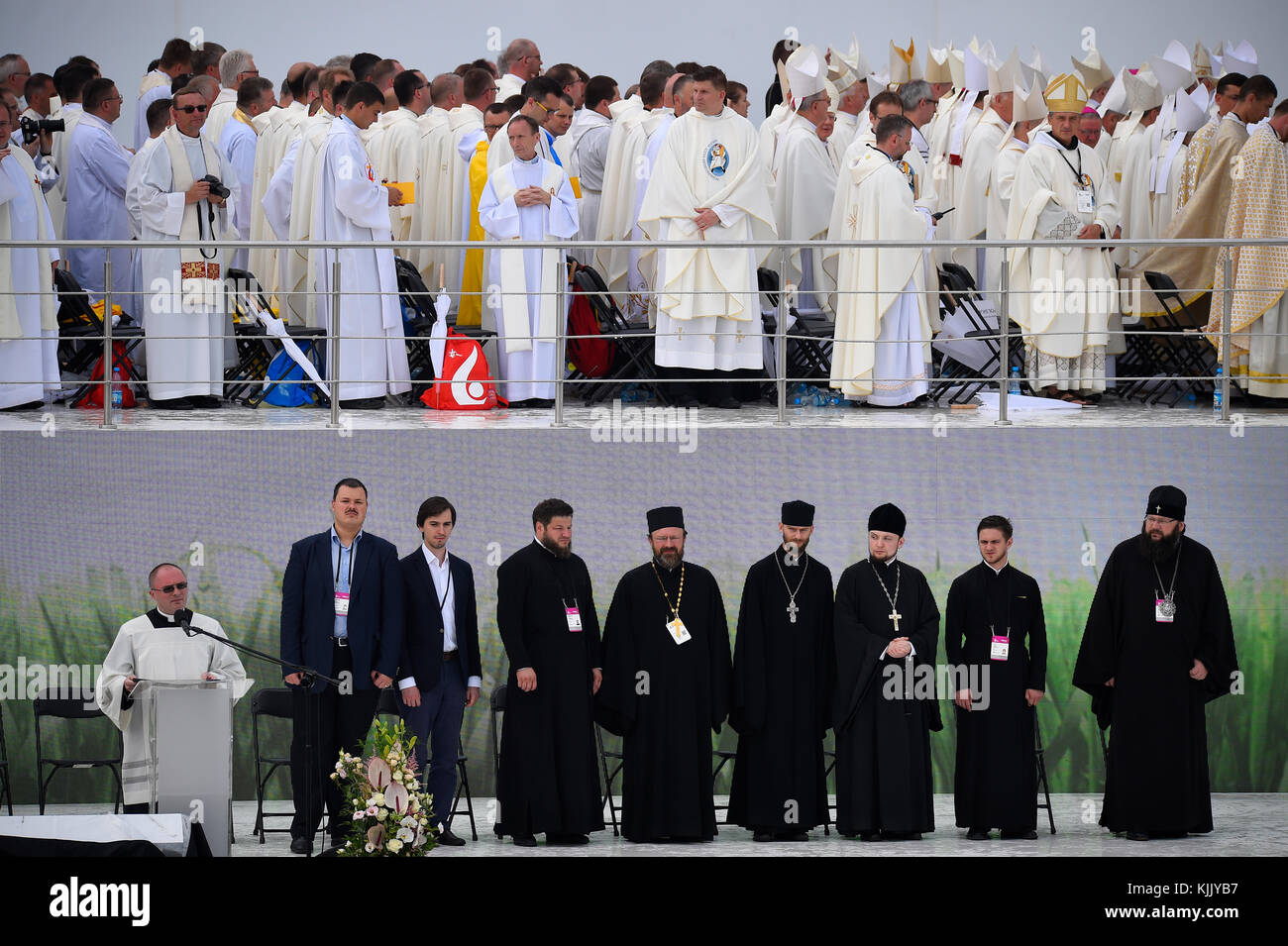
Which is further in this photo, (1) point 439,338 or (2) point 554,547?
(1) point 439,338

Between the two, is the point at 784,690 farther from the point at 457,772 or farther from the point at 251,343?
the point at 251,343

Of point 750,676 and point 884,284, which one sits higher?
point 884,284

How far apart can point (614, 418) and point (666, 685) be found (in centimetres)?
189

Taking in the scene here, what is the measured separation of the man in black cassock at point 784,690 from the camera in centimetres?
928

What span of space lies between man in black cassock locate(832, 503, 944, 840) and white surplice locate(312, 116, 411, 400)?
3.23 meters

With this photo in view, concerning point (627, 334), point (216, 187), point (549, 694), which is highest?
point (216, 187)

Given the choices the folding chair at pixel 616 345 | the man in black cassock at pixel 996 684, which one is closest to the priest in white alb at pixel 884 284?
the folding chair at pixel 616 345

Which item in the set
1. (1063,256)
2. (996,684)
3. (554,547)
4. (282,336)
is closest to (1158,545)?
(996,684)

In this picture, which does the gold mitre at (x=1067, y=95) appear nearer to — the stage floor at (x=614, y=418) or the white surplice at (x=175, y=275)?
the stage floor at (x=614, y=418)

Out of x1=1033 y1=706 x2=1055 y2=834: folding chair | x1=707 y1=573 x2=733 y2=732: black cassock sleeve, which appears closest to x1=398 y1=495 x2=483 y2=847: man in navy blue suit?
x1=707 y1=573 x2=733 y2=732: black cassock sleeve

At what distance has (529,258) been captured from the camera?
37.0ft

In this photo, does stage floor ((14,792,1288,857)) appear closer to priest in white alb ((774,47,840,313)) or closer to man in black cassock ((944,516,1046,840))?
man in black cassock ((944,516,1046,840))

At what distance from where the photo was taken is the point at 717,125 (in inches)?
441

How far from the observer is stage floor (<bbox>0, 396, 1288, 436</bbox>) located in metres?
10.4
